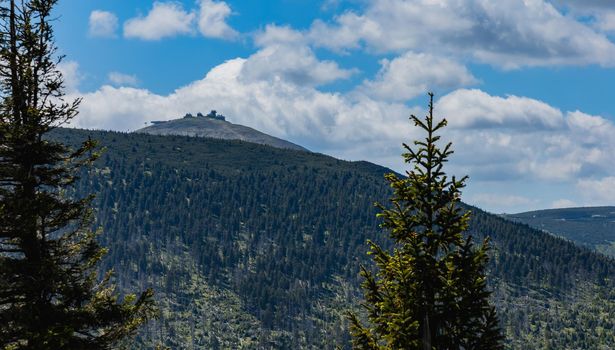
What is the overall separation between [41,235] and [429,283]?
1186 centimetres

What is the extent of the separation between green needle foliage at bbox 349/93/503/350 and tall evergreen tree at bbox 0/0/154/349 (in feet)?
26.1

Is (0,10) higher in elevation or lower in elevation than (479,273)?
higher

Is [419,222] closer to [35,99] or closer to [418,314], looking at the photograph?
[418,314]

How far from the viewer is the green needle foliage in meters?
21.4

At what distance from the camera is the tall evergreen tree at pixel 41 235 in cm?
2256

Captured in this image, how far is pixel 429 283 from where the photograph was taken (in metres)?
21.8

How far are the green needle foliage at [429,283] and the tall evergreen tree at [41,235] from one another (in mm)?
7945

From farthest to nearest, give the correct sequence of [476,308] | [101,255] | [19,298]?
1. [101,255]
2. [19,298]
3. [476,308]

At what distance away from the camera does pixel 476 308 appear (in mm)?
21484

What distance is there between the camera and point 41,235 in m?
23.8

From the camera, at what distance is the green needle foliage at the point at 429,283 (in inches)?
841

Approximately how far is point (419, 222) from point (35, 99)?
1281 cm

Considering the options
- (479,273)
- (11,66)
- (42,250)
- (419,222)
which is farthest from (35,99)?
(479,273)

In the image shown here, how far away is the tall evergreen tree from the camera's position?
2256 cm
